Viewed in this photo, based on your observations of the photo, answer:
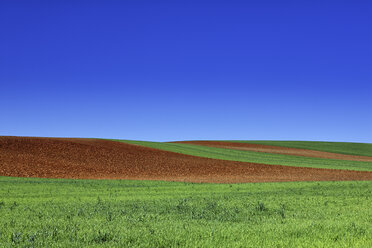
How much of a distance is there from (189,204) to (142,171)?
60.6 ft

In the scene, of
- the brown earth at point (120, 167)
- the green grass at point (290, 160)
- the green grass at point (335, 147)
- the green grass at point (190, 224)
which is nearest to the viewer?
the green grass at point (190, 224)

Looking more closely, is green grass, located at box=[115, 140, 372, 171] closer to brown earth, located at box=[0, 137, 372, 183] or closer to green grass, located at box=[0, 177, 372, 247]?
brown earth, located at box=[0, 137, 372, 183]

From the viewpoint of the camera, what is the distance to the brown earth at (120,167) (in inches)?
1048

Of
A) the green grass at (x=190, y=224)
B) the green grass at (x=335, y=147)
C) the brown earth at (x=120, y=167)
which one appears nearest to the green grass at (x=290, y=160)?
the brown earth at (x=120, y=167)

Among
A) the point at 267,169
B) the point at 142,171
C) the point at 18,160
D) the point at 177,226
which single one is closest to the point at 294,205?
the point at 177,226

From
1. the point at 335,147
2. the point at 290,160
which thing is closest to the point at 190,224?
the point at 290,160

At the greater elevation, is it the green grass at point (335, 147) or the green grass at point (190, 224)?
the green grass at point (335, 147)

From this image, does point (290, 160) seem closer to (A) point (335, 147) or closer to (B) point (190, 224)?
(A) point (335, 147)

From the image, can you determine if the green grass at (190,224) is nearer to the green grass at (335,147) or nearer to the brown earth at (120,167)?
the brown earth at (120,167)

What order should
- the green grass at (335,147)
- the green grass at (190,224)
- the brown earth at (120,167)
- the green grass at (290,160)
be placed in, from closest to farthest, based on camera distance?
the green grass at (190,224) < the brown earth at (120,167) < the green grass at (290,160) < the green grass at (335,147)

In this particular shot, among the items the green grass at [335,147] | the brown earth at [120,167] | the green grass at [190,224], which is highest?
the green grass at [335,147]

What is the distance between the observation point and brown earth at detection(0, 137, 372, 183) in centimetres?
2662

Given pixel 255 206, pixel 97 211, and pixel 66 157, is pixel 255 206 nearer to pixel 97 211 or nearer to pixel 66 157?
pixel 97 211

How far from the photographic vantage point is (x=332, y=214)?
35.3 ft
